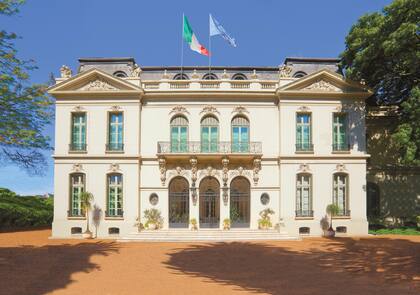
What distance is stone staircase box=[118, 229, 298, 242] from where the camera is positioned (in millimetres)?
22922

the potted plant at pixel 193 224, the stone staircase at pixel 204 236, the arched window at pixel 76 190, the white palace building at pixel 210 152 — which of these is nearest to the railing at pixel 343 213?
the white palace building at pixel 210 152

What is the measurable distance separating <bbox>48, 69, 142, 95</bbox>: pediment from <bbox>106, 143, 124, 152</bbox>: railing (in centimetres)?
339

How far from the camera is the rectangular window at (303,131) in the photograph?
25.4 meters

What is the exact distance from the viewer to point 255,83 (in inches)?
1025

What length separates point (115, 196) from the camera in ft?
82.8

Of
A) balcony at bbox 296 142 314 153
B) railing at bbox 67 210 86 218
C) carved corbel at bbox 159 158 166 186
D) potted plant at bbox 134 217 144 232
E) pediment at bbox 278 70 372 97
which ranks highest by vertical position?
pediment at bbox 278 70 372 97

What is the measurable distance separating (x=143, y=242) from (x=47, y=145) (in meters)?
7.45

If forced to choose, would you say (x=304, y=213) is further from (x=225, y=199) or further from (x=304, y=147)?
(x=225, y=199)

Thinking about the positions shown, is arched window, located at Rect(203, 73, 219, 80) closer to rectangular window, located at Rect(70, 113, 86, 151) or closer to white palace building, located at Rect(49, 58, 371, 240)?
white palace building, located at Rect(49, 58, 371, 240)

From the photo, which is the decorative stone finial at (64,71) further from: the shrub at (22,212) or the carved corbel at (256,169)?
the carved corbel at (256,169)

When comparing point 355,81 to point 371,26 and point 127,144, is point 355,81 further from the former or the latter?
point 127,144

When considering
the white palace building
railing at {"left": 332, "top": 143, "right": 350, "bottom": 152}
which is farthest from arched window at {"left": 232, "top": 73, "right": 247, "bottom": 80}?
railing at {"left": 332, "top": 143, "right": 350, "bottom": 152}

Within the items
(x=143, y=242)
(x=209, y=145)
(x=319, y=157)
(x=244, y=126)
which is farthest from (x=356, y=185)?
(x=143, y=242)

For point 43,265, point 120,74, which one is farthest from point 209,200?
point 43,265
